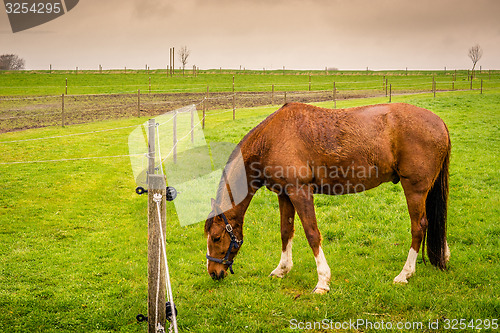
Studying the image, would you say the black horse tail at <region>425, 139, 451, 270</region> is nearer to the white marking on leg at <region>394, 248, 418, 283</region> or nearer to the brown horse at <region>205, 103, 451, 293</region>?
the brown horse at <region>205, 103, 451, 293</region>

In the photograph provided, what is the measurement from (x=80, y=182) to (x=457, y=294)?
32.2 ft

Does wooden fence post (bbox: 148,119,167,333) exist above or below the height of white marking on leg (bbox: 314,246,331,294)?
above

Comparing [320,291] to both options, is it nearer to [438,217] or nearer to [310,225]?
[310,225]

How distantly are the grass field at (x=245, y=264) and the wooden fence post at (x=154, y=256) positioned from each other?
0.58 m

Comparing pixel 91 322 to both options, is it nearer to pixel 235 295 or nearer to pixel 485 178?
pixel 235 295

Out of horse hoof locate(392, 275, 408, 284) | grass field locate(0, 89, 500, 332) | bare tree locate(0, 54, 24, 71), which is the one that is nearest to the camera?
grass field locate(0, 89, 500, 332)

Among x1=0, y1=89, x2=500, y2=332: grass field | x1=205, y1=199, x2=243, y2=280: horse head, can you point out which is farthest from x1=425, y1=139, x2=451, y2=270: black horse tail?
x1=205, y1=199, x2=243, y2=280: horse head

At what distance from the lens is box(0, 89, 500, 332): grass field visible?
467 centimetres

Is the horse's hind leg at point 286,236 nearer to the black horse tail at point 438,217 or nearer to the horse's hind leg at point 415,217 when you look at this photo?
the horse's hind leg at point 415,217

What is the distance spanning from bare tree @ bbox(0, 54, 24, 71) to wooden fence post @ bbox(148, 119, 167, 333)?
60356 mm

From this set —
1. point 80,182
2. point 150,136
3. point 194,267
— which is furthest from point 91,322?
point 80,182

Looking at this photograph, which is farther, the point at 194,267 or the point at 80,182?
the point at 80,182

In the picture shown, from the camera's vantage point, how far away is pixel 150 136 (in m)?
4.04

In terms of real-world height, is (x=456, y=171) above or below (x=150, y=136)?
below
